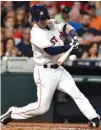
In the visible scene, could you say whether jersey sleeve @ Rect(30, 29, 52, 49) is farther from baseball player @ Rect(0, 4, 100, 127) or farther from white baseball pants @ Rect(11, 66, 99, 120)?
white baseball pants @ Rect(11, 66, 99, 120)

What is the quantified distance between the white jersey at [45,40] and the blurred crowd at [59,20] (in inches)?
77.3

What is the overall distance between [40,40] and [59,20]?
3049mm

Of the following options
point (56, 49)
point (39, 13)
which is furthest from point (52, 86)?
point (39, 13)

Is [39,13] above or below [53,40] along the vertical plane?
above

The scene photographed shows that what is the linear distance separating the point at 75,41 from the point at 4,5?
3.86 meters

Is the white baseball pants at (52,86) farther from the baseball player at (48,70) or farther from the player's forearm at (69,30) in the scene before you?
the player's forearm at (69,30)

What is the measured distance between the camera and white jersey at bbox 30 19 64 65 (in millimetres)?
6484

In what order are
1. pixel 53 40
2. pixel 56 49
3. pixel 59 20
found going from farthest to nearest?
pixel 59 20 → pixel 53 40 → pixel 56 49

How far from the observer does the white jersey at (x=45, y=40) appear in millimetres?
6484

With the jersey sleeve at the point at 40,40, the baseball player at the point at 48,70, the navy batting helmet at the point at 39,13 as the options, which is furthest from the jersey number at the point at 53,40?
the navy batting helmet at the point at 39,13

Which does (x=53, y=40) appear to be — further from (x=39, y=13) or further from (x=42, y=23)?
(x=39, y=13)

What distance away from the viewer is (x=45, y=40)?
648 centimetres

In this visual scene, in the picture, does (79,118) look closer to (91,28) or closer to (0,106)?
(0,106)

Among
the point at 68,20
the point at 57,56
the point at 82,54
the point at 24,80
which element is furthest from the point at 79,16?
the point at 57,56
